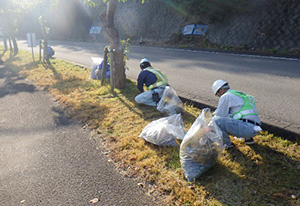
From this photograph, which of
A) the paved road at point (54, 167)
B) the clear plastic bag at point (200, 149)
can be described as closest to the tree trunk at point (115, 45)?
the paved road at point (54, 167)

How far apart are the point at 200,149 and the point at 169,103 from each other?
2125mm

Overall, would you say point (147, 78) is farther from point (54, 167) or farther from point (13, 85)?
point (13, 85)

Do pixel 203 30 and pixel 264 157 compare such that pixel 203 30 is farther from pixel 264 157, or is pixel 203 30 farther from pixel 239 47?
pixel 264 157

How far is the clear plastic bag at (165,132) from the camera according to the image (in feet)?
12.9

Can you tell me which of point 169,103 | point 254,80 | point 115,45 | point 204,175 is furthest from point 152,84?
point 254,80

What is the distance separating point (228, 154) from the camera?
12.0 ft

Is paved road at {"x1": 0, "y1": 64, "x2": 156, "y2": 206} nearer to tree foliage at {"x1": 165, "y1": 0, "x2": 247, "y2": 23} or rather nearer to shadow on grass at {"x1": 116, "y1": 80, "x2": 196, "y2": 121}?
shadow on grass at {"x1": 116, "y1": 80, "x2": 196, "y2": 121}

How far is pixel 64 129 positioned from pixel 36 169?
1.38m

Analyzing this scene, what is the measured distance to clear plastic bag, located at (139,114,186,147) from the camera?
3.94 metres

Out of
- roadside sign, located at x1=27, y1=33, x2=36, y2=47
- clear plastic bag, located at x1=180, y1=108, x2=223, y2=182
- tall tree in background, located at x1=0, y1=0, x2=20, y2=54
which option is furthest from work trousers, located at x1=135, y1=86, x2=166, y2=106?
tall tree in background, located at x1=0, y1=0, x2=20, y2=54

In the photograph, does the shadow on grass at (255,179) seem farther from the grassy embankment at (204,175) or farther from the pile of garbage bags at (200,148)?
the pile of garbage bags at (200,148)

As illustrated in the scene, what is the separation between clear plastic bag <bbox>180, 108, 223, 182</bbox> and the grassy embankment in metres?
0.12

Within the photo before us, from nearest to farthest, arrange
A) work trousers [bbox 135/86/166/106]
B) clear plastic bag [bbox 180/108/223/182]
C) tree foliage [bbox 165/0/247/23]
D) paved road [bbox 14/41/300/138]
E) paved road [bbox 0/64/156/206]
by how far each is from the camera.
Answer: paved road [bbox 0/64/156/206] < clear plastic bag [bbox 180/108/223/182] < paved road [bbox 14/41/300/138] < work trousers [bbox 135/86/166/106] < tree foliage [bbox 165/0/247/23]

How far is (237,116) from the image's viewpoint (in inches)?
145
